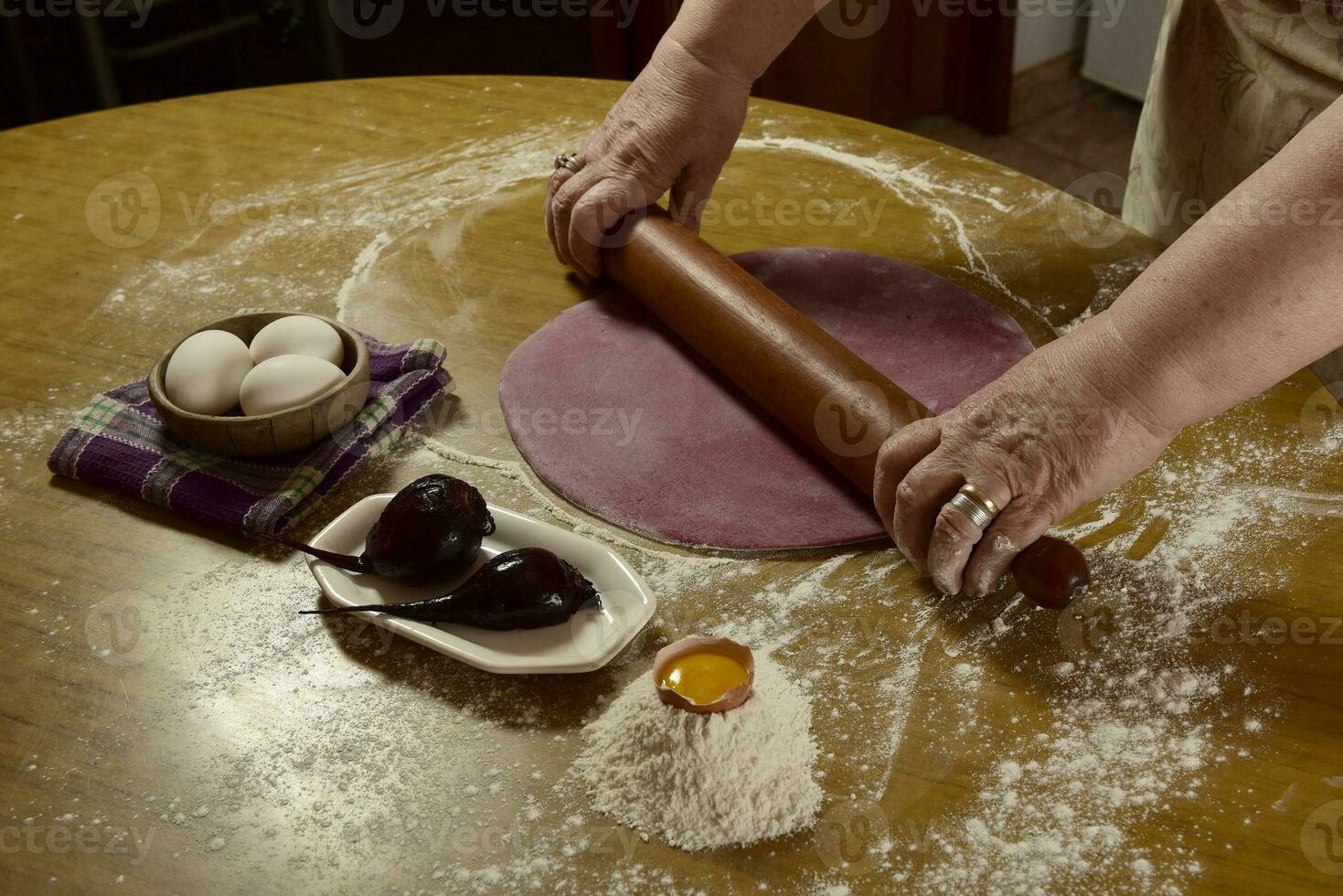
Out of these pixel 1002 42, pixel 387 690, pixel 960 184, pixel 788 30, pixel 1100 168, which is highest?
pixel 788 30

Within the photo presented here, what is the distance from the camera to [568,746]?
1.09m

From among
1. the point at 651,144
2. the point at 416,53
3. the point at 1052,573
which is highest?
the point at 651,144

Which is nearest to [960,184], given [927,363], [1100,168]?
[927,363]

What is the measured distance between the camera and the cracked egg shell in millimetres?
1045

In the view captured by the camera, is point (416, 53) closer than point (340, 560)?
No

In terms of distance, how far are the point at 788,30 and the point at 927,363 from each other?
609 mm

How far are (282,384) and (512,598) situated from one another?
44cm

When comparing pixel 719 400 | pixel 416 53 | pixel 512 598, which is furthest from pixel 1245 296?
pixel 416 53

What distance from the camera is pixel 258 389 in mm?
1377

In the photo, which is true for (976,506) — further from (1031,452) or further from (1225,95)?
(1225,95)

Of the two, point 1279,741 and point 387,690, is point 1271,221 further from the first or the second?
point 387,690

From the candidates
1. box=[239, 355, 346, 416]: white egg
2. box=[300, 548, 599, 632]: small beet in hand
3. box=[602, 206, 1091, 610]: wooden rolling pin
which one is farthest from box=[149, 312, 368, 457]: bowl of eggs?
box=[602, 206, 1091, 610]: wooden rolling pin

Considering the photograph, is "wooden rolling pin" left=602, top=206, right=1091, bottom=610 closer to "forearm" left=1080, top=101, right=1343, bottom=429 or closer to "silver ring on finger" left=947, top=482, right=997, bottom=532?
"silver ring on finger" left=947, top=482, right=997, bottom=532

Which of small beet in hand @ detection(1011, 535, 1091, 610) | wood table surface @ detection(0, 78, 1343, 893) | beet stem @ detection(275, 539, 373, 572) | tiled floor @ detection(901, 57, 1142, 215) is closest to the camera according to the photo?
wood table surface @ detection(0, 78, 1343, 893)
